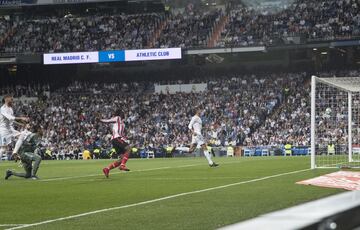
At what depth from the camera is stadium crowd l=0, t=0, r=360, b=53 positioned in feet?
164

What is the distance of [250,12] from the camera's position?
53688mm

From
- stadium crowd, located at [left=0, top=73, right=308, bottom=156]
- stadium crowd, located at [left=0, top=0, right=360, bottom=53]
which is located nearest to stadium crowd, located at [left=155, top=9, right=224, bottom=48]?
stadium crowd, located at [left=0, top=0, right=360, bottom=53]

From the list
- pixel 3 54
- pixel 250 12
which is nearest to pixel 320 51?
pixel 250 12

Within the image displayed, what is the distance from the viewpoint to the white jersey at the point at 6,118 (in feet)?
53.8

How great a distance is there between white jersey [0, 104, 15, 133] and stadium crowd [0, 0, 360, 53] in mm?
34090

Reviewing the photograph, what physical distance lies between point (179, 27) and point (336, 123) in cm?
2445

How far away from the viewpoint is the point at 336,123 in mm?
32469

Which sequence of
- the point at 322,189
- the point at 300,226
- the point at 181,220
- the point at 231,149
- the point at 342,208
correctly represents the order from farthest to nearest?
1. the point at 231,149
2. the point at 322,189
3. the point at 181,220
4. the point at 342,208
5. the point at 300,226

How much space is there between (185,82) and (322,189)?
1681 inches

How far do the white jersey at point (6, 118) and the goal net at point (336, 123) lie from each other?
9659 mm

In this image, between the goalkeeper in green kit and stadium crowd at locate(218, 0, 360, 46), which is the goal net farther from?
stadium crowd at locate(218, 0, 360, 46)

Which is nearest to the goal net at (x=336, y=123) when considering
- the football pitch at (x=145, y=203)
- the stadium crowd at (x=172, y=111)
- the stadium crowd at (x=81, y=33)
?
the stadium crowd at (x=172, y=111)

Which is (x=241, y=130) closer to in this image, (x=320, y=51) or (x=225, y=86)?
(x=225, y=86)

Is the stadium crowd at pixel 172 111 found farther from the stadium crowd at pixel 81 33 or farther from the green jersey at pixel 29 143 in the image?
the green jersey at pixel 29 143
